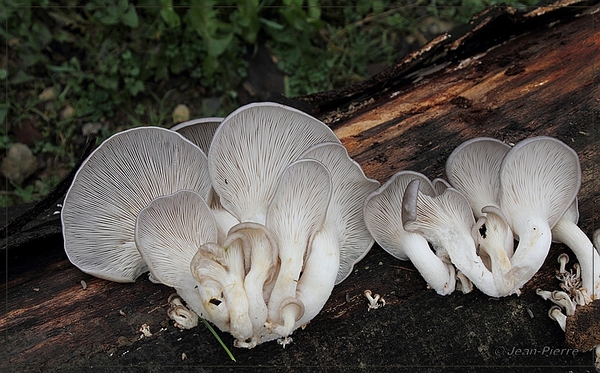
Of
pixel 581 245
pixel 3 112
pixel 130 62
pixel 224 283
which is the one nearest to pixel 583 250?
pixel 581 245

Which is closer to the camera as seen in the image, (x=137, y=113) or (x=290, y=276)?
(x=290, y=276)

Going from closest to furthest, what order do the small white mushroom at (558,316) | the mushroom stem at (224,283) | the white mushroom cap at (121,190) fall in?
the mushroom stem at (224,283) < the white mushroom cap at (121,190) < the small white mushroom at (558,316)

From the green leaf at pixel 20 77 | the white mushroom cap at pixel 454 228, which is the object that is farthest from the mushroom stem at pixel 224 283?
the green leaf at pixel 20 77

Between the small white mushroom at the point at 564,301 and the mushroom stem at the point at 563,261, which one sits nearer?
the small white mushroom at the point at 564,301

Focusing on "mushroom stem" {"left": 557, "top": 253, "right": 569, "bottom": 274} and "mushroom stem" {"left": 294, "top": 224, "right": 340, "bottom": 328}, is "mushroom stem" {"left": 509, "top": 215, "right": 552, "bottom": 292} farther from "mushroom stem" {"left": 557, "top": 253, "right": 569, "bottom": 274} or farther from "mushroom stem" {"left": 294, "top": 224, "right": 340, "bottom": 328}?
"mushroom stem" {"left": 294, "top": 224, "right": 340, "bottom": 328}

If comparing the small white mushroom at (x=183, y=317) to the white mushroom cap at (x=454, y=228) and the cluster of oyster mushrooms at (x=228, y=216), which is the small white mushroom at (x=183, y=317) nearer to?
the cluster of oyster mushrooms at (x=228, y=216)

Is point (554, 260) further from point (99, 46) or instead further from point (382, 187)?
point (99, 46)

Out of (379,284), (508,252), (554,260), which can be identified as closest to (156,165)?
(379,284)

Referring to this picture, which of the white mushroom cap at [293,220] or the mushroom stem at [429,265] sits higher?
the white mushroom cap at [293,220]
